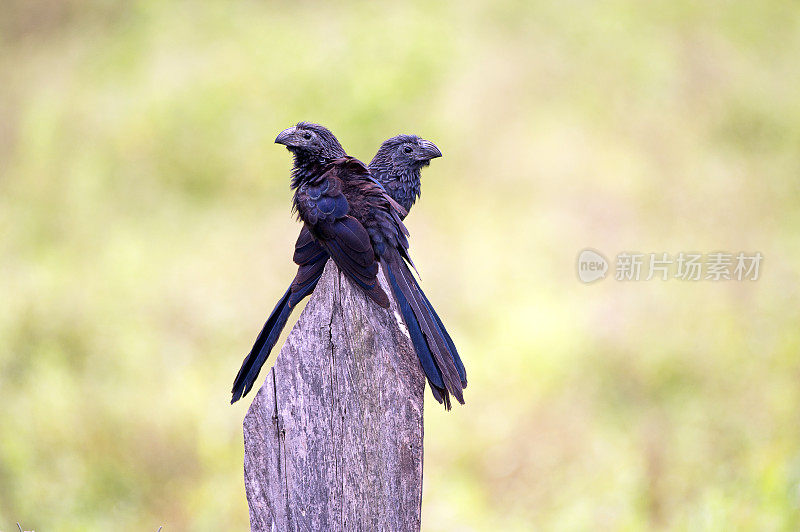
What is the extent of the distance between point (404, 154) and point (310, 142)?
0.57m

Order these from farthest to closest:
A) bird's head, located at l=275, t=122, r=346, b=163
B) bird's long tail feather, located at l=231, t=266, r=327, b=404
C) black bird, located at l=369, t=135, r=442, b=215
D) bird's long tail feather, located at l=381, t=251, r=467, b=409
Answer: black bird, located at l=369, t=135, r=442, b=215
bird's head, located at l=275, t=122, r=346, b=163
bird's long tail feather, located at l=231, t=266, r=327, b=404
bird's long tail feather, located at l=381, t=251, r=467, b=409

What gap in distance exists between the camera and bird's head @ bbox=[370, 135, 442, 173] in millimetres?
2527

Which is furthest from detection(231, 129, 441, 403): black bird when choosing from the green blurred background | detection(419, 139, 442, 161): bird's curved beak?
the green blurred background

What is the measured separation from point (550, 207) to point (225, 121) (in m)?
2.71

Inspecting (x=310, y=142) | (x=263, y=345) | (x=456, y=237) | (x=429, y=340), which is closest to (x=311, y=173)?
(x=310, y=142)

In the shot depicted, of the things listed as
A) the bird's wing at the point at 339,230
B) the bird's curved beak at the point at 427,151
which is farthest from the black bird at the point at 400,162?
the bird's wing at the point at 339,230

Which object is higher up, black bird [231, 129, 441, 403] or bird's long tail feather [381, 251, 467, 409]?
black bird [231, 129, 441, 403]

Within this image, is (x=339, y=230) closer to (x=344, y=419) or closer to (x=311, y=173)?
(x=311, y=173)

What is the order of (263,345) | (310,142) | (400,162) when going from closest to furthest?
(263,345)
(310,142)
(400,162)

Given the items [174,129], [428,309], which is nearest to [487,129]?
[174,129]

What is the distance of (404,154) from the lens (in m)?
2.53

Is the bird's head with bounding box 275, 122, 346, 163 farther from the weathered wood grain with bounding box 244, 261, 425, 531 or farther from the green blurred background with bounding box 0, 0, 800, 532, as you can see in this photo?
the green blurred background with bounding box 0, 0, 800, 532

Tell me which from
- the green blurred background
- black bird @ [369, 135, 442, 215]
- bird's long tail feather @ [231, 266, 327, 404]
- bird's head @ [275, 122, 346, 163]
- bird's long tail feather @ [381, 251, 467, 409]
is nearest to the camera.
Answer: bird's long tail feather @ [381, 251, 467, 409]

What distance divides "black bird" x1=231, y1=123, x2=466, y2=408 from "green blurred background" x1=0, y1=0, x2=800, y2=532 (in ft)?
6.79
